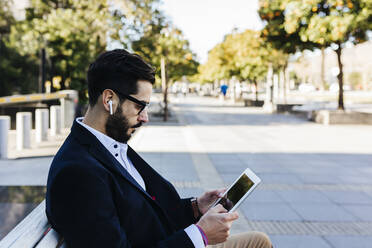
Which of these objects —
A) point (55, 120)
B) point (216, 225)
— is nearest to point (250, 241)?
point (216, 225)

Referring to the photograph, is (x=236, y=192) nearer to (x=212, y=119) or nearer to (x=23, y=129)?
(x=23, y=129)

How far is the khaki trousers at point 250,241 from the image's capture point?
2.28m

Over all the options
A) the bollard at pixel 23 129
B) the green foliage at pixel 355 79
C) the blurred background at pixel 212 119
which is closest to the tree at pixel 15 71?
the blurred background at pixel 212 119

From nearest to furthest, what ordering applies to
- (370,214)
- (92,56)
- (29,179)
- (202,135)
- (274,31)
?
(370,214), (29,179), (202,135), (274,31), (92,56)

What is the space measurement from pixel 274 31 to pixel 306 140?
776 cm

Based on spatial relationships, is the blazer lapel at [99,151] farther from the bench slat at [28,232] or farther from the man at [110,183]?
the bench slat at [28,232]

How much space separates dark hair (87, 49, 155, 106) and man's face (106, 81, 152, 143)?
4 cm

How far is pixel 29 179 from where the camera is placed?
21.9 feet

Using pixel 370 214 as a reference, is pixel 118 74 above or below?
above

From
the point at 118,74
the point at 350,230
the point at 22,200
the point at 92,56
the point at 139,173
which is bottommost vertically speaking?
the point at 350,230

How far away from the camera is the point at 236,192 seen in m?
2.17

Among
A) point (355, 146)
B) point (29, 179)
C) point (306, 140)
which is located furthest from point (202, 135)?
point (29, 179)

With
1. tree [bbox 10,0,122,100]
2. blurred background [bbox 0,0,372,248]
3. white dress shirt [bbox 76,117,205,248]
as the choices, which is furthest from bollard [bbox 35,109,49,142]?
white dress shirt [bbox 76,117,205,248]

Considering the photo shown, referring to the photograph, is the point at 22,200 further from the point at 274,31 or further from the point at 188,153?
the point at 274,31
